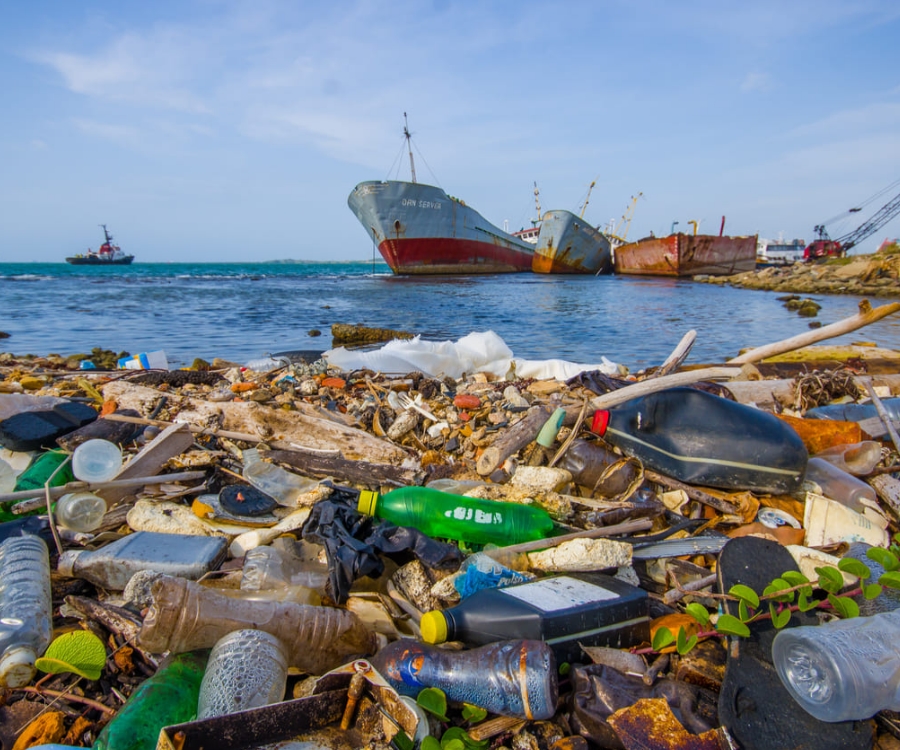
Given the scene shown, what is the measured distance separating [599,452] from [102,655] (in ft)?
6.53

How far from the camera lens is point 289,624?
1.29 metres

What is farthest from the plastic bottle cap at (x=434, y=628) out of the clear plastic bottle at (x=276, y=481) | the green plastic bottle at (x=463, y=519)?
the clear plastic bottle at (x=276, y=481)

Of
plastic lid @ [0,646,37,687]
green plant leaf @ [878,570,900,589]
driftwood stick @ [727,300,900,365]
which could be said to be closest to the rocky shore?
driftwood stick @ [727,300,900,365]

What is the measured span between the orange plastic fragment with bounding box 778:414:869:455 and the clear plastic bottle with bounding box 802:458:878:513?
0.23 m

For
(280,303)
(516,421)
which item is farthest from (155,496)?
(280,303)

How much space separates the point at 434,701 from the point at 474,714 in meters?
0.10

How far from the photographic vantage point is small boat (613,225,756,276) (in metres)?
27.6

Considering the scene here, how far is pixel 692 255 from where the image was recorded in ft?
91.3

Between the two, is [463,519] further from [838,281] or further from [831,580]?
[838,281]

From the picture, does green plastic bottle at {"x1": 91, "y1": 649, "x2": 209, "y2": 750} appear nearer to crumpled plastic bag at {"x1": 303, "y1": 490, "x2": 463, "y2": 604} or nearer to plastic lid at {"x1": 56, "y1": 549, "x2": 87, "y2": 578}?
crumpled plastic bag at {"x1": 303, "y1": 490, "x2": 463, "y2": 604}

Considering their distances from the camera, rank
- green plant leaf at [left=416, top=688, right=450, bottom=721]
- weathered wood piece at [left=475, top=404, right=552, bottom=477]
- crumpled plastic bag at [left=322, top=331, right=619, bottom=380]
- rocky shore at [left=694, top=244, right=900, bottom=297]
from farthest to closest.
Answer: rocky shore at [left=694, top=244, right=900, bottom=297]
crumpled plastic bag at [left=322, top=331, right=619, bottom=380]
weathered wood piece at [left=475, top=404, right=552, bottom=477]
green plant leaf at [left=416, top=688, right=450, bottom=721]

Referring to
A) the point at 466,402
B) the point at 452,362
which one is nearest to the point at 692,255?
the point at 452,362

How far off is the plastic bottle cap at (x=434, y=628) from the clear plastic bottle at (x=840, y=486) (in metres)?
1.79

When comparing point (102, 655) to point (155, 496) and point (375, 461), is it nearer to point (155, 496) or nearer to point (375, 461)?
point (155, 496)
